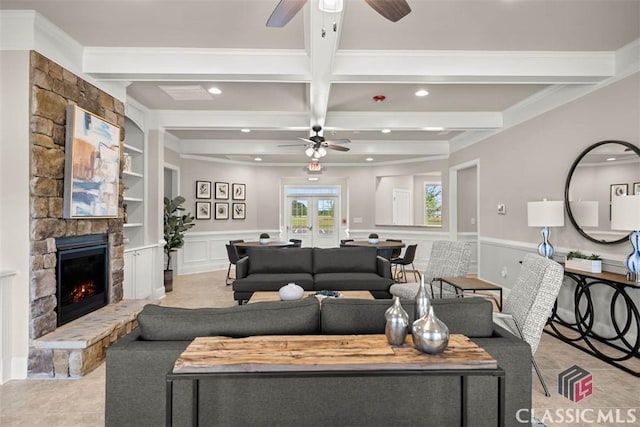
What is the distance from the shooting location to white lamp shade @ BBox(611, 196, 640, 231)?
2855 millimetres

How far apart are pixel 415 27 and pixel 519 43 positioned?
43.2 inches

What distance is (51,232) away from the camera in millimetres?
3002

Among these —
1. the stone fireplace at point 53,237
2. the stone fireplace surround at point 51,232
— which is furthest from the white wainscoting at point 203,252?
the stone fireplace surround at point 51,232

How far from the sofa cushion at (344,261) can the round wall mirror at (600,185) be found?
248cm

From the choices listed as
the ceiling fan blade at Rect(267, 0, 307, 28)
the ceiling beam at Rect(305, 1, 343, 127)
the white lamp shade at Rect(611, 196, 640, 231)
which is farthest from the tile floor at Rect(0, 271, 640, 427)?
the ceiling beam at Rect(305, 1, 343, 127)

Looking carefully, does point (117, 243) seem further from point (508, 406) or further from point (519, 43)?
point (519, 43)

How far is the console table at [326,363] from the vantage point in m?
1.40

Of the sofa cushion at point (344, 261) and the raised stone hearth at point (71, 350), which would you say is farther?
the sofa cushion at point (344, 261)

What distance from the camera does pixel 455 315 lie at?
1.84m

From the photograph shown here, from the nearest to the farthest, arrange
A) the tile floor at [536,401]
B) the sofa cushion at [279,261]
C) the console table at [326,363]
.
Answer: the console table at [326,363] → the tile floor at [536,401] → the sofa cushion at [279,261]

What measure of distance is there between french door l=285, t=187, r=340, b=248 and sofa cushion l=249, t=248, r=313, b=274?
4598mm

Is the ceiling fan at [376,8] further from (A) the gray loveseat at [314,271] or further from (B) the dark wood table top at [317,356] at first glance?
(A) the gray loveseat at [314,271]

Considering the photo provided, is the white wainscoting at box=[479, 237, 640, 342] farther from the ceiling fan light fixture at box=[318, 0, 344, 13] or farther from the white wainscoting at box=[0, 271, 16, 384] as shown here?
the white wainscoting at box=[0, 271, 16, 384]

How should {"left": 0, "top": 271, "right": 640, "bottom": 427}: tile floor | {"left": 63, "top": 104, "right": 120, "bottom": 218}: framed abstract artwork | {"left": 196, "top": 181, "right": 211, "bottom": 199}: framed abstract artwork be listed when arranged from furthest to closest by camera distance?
{"left": 196, "top": 181, "right": 211, "bottom": 199}: framed abstract artwork
{"left": 63, "top": 104, "right": 120, "bottom": 218}: framed abstract artwork
{"left": 0, "top": 271, "right": 640, "bottom": 427}: tile floor
